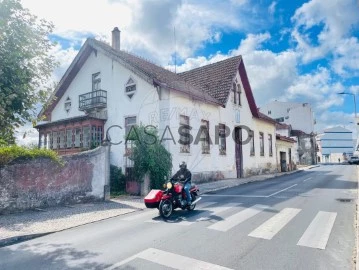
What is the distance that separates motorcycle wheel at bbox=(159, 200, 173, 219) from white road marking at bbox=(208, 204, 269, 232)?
169 cm

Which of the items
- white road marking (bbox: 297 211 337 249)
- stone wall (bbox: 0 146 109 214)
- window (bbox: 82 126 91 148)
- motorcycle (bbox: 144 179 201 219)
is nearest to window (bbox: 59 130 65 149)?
window (bbox: 82 126 91 148)

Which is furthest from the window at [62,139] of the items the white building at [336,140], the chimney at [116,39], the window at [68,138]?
the white building at [336,140]

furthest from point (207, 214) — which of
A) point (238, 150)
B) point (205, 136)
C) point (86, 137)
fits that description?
point (238, 150)

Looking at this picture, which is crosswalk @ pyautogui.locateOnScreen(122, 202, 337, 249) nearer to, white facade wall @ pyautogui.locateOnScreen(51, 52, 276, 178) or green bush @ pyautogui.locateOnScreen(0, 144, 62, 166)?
green bush @ pyautogui.locateOnScreen(0, 144, 62, 166)

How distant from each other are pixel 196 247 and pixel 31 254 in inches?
132

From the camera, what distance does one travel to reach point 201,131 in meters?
20.0

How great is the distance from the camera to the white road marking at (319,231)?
606 cm

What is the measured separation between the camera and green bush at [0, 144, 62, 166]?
1003 centimetres

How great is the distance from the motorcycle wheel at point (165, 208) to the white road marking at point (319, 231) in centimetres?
391

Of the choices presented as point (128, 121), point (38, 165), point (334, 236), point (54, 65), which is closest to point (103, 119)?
point (128, 121)

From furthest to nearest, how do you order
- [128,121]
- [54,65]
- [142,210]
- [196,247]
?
[128,121] → [142,210] → [54,65] → [196,247]

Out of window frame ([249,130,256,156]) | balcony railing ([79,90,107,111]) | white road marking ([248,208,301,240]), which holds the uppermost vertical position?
balcony railing ([79,90,107,111])

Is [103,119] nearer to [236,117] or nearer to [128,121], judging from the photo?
[128,121]

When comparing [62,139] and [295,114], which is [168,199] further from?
[295,114]
